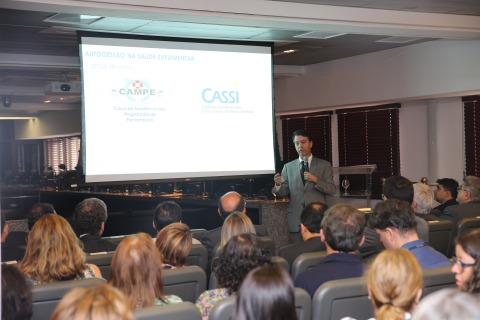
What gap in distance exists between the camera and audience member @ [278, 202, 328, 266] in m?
4.43

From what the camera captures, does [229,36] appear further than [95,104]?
Yes

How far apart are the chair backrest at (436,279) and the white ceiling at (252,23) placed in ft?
9.88

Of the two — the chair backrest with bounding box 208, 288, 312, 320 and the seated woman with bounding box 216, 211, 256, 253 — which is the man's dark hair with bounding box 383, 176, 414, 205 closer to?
the seated woman with bounding box 216, 211, 256, 253

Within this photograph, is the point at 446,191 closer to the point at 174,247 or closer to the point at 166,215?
the point at 166,215

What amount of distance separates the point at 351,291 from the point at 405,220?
872 millimetres

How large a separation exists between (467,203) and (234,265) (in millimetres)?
3790

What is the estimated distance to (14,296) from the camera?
8.22 ft

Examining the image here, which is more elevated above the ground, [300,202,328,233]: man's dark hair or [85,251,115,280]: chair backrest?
[300,202,328,233]: man's dark hair

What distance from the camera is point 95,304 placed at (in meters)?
1.74

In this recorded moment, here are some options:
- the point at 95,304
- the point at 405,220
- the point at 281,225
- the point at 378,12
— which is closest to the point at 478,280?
the point at 405,220

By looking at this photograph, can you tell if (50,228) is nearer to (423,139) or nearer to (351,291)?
(351,291)

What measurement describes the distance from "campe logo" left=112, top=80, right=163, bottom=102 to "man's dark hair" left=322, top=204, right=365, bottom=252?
310 centimetres

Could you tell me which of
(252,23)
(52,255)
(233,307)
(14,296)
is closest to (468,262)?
(233,307)

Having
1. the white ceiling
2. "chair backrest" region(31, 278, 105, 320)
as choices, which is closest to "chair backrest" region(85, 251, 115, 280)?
"chair backrest" region(31, 278, 105, 320)
